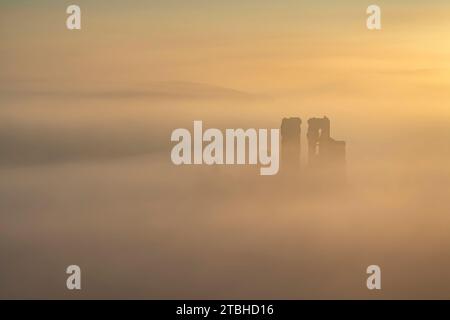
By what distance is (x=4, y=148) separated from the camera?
3.54m

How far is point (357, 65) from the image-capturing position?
11.8ft

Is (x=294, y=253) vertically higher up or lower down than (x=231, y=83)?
lower down

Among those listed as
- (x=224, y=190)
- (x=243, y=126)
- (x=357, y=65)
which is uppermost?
(x=357, y=65)

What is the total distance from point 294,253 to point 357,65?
765mm

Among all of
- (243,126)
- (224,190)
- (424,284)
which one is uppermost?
(243,126)

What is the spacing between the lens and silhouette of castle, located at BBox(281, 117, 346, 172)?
3600 millimetres

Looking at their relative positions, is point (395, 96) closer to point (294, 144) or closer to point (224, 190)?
point (294, 144)

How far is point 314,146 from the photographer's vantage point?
3604 mm

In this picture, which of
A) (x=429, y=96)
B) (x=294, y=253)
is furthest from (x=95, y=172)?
(x=429, y=96)

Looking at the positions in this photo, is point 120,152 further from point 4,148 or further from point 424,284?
point 424,284

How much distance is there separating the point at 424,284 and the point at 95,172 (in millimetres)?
1346

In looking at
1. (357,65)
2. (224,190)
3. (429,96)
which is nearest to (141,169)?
(224,190)

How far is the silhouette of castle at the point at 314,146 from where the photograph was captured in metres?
3.60

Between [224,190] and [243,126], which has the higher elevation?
[243,126]
